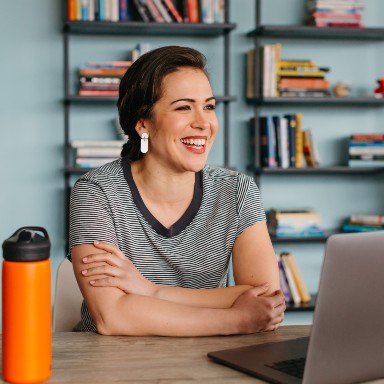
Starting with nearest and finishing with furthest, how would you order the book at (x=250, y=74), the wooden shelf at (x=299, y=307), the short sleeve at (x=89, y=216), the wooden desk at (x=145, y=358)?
1. the wooden desk at (x=145, y=358)
2. the short sleeve at (x=89, y=216)
3. the wooden shelf at (x=299, y=307)
4. the book at (x=250, y=74)

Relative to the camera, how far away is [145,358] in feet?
4.35

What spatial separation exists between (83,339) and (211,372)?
34 cm

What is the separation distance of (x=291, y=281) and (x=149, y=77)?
198 centimetres

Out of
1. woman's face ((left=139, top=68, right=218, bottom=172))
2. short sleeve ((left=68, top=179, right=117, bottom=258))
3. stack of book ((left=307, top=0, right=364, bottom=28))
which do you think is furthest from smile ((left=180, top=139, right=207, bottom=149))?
stack of book ((left=307, top=0, right=364, bottom=28))

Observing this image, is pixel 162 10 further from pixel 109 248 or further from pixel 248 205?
pixel 109 248

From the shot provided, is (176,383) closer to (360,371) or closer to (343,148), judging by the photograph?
(360,371)

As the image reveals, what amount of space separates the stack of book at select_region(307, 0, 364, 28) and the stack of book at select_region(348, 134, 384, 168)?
22.5 inches

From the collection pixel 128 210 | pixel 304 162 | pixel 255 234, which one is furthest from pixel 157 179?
pixel 304 162

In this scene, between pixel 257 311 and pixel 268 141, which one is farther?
pixel 268 141

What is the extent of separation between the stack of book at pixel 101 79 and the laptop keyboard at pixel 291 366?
8.02 ft

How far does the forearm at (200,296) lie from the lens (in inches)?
68.2

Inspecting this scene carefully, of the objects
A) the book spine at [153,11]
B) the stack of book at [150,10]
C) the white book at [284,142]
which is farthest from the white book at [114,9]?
the white book at [284,142]

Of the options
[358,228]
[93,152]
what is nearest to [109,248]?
[93,152]

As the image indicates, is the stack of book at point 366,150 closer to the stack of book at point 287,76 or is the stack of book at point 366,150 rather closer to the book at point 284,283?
the stack of book at point 287,76
